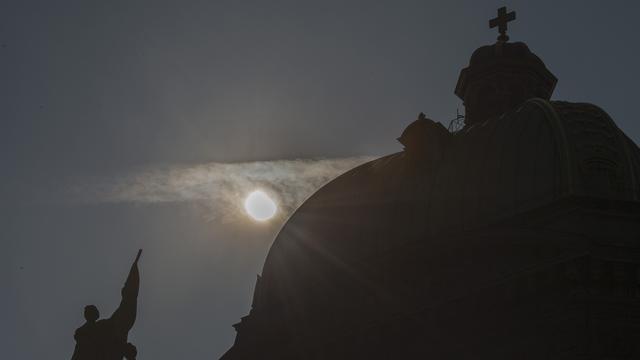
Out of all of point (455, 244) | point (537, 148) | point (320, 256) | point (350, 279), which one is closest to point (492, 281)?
point (455, 244)

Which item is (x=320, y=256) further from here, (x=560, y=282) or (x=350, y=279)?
(x=560, y=282)

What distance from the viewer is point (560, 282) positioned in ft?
78.3

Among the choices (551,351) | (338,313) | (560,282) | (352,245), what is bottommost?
(551,351)

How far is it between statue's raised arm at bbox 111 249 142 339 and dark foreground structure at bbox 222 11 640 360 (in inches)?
329

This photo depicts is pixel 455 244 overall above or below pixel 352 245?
below

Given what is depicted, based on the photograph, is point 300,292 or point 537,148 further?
point 300,292

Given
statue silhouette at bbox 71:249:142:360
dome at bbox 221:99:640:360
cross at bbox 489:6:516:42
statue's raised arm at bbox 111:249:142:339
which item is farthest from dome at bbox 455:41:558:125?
statue silhouette at bbox 71:249:142:360

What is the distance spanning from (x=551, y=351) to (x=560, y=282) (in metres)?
1.65

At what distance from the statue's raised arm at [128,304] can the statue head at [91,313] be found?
0.52 metres

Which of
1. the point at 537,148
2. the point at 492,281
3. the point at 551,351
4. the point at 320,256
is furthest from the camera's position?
the point at 320,256

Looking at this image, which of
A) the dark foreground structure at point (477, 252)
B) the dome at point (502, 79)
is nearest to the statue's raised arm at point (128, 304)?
the dark foreground structure at point (477, 252)

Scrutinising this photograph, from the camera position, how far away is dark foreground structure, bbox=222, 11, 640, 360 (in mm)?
23594

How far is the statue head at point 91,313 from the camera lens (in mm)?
21062

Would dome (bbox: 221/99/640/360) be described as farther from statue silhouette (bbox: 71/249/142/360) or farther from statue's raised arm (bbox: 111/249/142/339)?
statue silhouette (bbox: 71/249/142/360)
